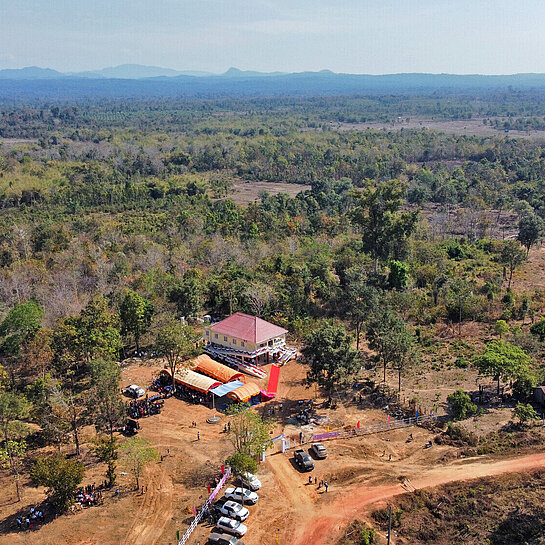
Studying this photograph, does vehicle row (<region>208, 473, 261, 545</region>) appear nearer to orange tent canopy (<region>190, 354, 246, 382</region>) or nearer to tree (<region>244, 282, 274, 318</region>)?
orange tent canopy (<region>190, 354, 246, 382</region>)

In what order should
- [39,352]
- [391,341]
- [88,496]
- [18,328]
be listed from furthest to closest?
[18,328] < [39,352] < [391,341] < [88,496]

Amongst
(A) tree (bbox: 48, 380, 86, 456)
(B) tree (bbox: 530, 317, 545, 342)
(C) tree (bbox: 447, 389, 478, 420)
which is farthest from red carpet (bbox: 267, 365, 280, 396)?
(B) tree (bbox: 530, 317, 545, 342)

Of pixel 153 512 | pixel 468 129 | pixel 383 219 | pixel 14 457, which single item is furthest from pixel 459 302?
pixel 468 129

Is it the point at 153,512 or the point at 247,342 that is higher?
the point at 247,342

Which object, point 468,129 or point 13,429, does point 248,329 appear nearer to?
point 13,429

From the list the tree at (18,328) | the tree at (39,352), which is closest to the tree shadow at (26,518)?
the tree at (39,352)

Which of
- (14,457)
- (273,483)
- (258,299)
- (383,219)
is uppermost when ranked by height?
(383,219)
